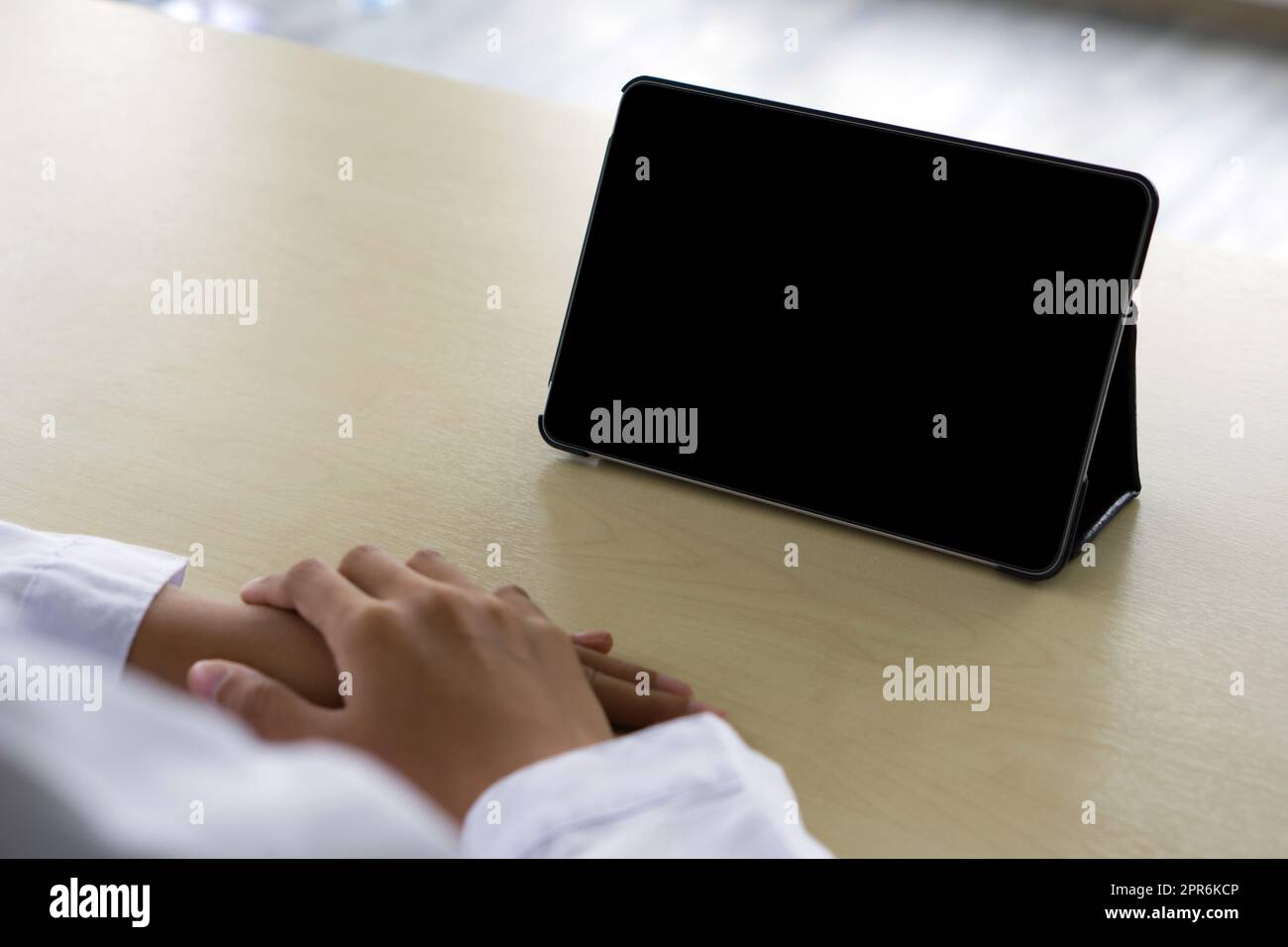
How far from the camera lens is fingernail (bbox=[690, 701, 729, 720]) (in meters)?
0.69

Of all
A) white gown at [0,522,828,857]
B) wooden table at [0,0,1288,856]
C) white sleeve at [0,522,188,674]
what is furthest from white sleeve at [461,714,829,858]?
white sleeve at [0,522,188,674]

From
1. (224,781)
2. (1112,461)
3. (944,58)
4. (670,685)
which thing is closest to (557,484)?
(670,685)

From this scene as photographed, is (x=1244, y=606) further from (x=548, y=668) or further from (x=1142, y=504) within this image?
(x=548, y=668)

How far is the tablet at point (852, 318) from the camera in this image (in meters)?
0.80

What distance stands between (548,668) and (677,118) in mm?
402

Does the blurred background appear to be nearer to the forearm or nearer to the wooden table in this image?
the wooden table

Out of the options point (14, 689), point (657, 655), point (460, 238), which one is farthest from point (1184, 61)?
point (14, 689)

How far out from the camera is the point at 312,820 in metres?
0.40

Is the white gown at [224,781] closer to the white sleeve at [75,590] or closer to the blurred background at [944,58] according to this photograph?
the white sleeve at [75,590]

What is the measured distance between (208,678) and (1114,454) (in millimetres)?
559

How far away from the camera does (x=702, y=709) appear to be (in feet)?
2.28

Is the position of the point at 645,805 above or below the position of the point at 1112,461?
below

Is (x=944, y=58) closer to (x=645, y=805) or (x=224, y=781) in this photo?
(x=645, y=805)

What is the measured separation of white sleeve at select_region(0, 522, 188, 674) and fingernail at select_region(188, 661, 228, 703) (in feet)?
0.22
